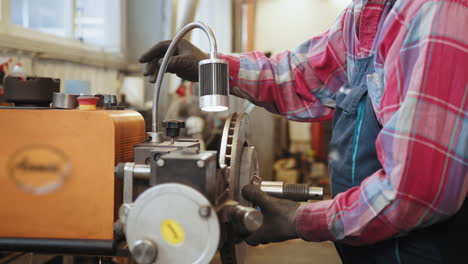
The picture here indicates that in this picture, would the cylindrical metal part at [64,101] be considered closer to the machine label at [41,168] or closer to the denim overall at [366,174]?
the machine label at [41,168]

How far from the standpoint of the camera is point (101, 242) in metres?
0.71

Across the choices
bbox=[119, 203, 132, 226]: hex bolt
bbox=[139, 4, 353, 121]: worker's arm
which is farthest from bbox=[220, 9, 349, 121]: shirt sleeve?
bbox=[119, 203, 132, 226]: hex bolt

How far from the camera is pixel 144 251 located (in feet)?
1.87

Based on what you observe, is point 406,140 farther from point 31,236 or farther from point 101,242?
point 31,236

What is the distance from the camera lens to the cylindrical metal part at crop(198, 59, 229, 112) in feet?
2.41

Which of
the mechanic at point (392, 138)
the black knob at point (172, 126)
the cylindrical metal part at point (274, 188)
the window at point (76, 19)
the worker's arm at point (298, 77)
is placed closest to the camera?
the mechanic at point (392, 138)

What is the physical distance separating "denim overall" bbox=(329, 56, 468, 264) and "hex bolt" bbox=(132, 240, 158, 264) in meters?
0.50

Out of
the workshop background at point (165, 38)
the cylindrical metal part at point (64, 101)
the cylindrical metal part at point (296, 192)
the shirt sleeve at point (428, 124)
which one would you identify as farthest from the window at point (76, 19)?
the shirt sleeve at point (428, 124)

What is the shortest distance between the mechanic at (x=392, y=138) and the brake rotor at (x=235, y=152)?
30mm

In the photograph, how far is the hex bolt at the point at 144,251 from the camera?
57 centimetres

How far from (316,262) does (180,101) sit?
179 centimetres

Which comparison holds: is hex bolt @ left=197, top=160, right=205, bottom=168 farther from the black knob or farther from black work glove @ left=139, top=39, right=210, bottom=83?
black work glove @ left=139, top=39, right=210, bottom=83

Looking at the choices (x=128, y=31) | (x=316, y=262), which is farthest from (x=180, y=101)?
(x=316, y=262)

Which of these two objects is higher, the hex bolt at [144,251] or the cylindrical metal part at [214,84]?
the cylindrical metal part at [214,84]
